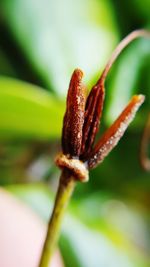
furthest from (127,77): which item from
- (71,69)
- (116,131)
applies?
(116,131)

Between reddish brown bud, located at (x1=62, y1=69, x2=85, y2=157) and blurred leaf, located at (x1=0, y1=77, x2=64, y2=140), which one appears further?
blurred leaf, located at (x1=0, y1=77, x2=64, y2=140)

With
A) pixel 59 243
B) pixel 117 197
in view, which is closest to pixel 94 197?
pixel 117 197

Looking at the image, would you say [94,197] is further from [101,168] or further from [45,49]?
[45,49]

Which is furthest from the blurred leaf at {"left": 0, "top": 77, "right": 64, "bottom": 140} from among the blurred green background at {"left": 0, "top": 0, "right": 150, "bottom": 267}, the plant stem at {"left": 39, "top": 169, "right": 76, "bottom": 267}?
the plant stem at {"left": 39, "top": 169, "right": 76, "bottom": 267}

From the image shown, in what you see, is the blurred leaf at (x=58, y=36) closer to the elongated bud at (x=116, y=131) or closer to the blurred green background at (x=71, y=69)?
the blurred green background at (x=71, y=69)

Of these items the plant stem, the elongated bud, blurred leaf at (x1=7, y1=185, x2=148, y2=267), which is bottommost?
blurred leaf at (x1=7, y1=185, x2=148, y2=267)

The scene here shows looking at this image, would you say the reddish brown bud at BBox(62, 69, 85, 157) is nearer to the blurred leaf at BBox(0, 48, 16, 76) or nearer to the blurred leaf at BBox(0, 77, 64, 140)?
the blurred leaf at BBox(0, 77, 64, 140)

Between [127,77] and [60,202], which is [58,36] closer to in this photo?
[127,77]

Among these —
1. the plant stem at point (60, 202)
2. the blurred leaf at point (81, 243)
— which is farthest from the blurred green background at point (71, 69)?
the plant stem at point (60, 202)
